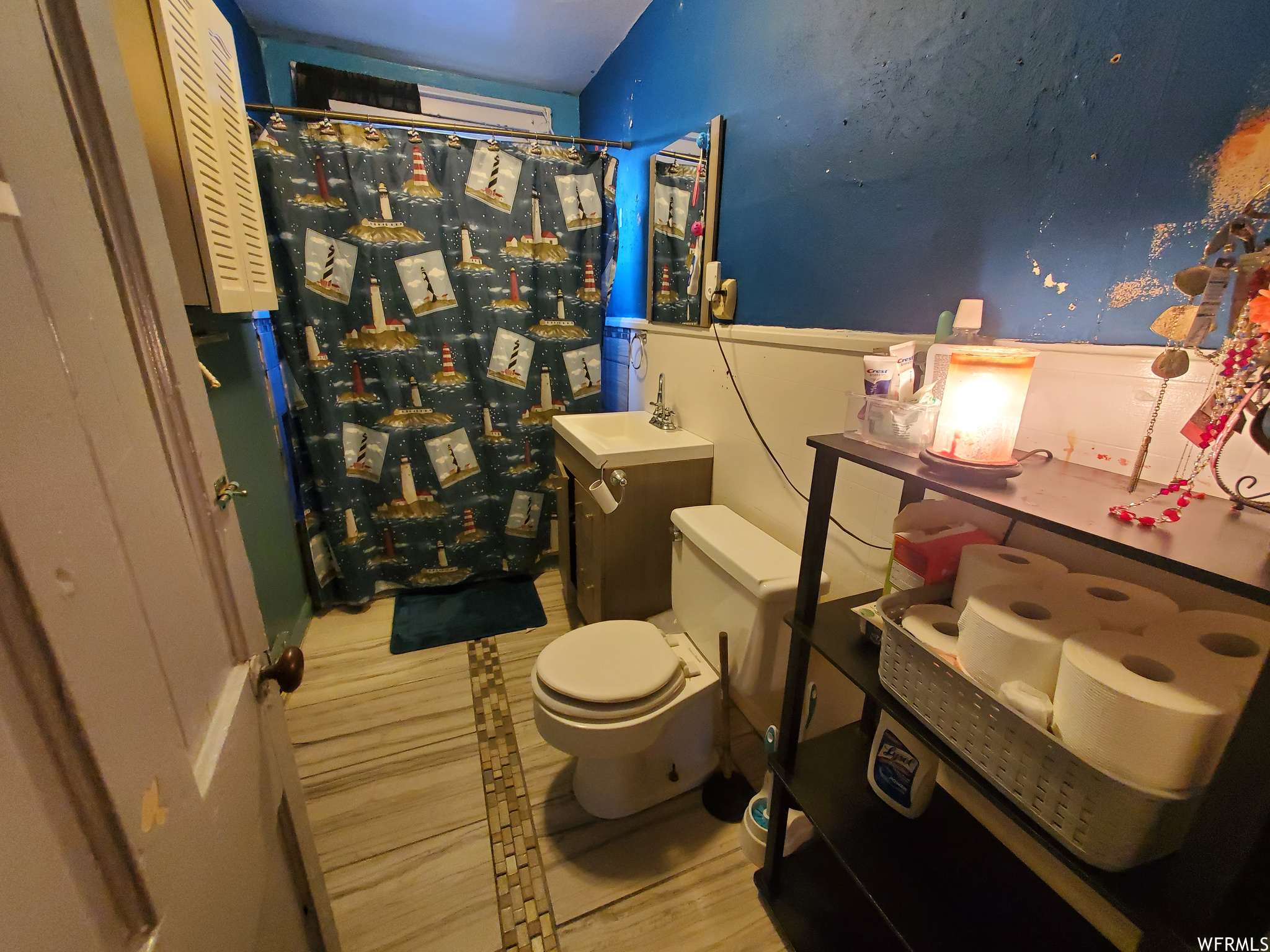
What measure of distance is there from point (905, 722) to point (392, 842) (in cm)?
133

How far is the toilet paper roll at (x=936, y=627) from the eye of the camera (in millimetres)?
727

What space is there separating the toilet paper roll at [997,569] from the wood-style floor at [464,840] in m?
0.97

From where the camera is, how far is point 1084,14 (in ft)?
2.42

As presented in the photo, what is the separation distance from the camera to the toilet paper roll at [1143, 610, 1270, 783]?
0.50 meters

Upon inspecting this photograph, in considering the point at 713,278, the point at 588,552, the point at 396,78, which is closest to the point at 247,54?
the point at 396,78

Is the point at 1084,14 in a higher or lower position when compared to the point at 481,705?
higher

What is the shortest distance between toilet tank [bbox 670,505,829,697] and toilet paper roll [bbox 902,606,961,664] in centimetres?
31

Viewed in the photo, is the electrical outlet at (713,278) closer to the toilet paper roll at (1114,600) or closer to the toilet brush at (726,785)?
the toilet brush at (726,785)

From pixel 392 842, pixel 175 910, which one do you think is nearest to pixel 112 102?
pixel 175 910

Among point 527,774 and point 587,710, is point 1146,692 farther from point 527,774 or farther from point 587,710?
point 527,774

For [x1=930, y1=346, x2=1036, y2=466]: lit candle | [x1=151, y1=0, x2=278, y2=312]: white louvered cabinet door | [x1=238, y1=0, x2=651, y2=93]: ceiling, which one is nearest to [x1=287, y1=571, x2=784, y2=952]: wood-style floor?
[x1=930, y1=346, x2=1036, y2=466]: lit candle

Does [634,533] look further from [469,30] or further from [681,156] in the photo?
[469,30]

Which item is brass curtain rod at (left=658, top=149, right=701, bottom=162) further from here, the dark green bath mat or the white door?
the dark green bath mat

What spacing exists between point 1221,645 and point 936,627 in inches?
11.3
